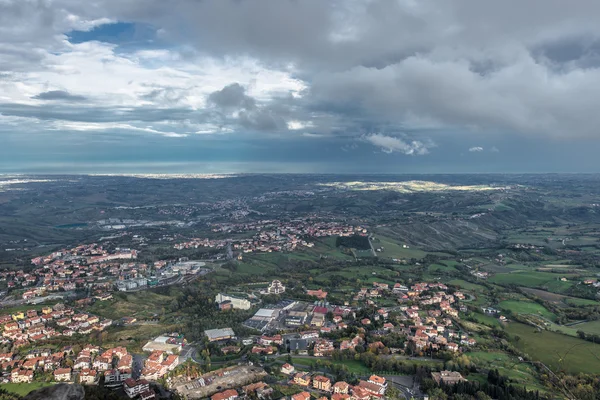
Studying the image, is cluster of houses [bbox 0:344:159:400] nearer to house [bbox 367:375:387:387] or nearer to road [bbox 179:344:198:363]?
road [bbox 179:344:198:363]

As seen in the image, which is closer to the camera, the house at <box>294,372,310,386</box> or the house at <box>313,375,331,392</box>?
the house at <box>313,375,331,392</box>

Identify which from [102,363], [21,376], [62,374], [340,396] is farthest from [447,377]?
[21,376]

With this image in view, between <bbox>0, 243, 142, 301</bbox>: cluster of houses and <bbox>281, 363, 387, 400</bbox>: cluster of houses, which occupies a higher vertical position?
<bbox>281, 363, 387, 400</bbox>: cluster of houses

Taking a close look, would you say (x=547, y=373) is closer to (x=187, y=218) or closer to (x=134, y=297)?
(x=134, y=297)

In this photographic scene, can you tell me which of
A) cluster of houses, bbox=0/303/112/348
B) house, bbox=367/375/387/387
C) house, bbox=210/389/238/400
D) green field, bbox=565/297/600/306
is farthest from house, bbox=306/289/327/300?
green field, bbox=565/297/600/306

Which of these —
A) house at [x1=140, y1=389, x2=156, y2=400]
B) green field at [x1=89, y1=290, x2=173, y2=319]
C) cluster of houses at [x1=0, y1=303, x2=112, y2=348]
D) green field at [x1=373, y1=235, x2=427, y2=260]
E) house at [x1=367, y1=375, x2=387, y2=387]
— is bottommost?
green field at [x1=89, y1=290, x2=173, y2=319]
